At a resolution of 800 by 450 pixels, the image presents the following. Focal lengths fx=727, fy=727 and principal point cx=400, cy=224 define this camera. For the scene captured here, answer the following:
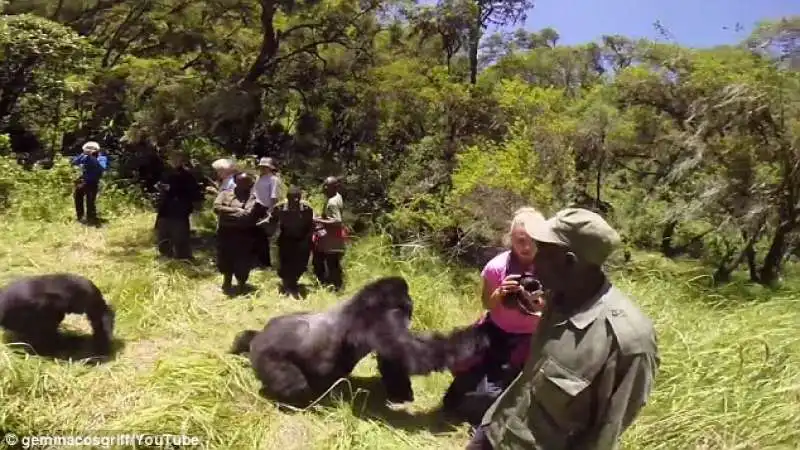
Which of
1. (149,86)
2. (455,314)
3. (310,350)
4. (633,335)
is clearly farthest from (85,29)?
(633,335)

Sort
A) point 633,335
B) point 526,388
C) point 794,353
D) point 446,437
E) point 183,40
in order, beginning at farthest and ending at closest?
point 183,40
point 794,353
point 446,437
point 526,388
point 633,335

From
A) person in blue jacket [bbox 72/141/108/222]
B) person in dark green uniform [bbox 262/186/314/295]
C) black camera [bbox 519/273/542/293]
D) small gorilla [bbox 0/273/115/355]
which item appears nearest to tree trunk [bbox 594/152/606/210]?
person in dark green uniform [bbox 262/186/314/295]

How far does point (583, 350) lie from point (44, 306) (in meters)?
4.14

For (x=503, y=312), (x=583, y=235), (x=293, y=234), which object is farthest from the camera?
(x=293, y=234)

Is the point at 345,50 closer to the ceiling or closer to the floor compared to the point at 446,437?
closer to the ceiling

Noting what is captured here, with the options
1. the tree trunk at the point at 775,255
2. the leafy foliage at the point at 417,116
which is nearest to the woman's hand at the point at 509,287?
the leafy foliage at the point at 417,116

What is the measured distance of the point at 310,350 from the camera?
462cm

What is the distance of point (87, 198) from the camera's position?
32.3ft

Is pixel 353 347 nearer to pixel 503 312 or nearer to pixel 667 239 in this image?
pixel 503 312

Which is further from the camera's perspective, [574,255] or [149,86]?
[149,86]

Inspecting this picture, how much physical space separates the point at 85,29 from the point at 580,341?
13.9 m

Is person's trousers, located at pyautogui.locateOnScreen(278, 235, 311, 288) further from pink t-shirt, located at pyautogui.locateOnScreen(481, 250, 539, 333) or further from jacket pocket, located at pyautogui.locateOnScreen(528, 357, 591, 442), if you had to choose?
jacket pocket, located at pyautogui.locateOnScreen(528, 357, 591, 442)

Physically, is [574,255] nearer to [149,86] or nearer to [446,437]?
[446,437]

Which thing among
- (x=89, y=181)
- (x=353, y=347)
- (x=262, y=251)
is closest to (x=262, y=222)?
(x=262, y=251)
